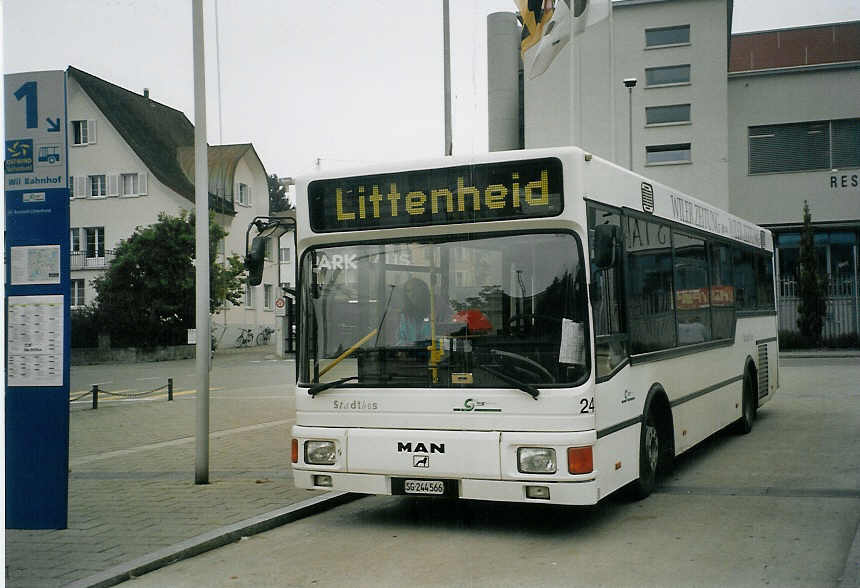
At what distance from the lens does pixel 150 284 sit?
148 ft

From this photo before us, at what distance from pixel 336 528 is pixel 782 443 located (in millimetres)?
7197

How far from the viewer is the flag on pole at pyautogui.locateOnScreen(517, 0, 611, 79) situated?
72.1ft

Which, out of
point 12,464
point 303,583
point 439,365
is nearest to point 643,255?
point 439,365

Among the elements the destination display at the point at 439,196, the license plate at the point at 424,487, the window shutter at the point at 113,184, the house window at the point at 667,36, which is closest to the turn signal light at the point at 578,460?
the license plate at the point at 424,487

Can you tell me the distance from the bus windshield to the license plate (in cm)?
76

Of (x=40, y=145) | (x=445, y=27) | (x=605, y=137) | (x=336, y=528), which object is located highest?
(x=605, y=137)

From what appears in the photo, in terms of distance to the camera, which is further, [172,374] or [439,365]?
[172,374]

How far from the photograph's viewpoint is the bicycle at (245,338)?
57666 mm

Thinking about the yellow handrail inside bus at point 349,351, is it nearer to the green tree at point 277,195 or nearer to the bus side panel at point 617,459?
the bus side panel at point 617,459

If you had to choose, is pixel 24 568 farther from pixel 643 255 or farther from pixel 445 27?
pixel 445 27

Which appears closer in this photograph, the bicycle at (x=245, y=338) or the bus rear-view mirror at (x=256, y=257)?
the bus rear-view mirror at (x=256, y=257)

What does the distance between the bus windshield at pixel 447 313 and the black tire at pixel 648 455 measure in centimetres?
180

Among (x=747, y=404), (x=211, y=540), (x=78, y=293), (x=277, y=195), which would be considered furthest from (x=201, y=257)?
(x=277, y=195)

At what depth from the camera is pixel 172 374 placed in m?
35.4
